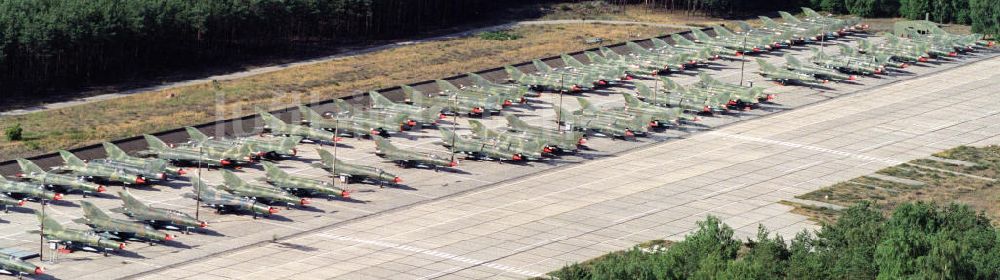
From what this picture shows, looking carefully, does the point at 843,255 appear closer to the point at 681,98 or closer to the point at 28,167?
the point at 681,98

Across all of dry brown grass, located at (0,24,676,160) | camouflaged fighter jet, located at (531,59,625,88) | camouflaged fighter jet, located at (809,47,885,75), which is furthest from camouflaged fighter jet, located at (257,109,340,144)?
camouflaged fighter jet, located at (809,47,885,75)

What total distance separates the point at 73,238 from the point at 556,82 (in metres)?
74.6

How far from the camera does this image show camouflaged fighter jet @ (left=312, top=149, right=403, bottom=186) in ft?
464

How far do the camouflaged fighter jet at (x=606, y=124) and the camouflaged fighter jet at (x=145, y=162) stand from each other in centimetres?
3986

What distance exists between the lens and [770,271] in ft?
359

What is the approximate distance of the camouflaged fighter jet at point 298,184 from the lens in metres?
137

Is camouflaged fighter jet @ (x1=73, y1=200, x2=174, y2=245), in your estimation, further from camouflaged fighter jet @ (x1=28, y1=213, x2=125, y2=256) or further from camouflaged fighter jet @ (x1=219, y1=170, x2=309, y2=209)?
camouflaged fighter jet @ (x1=219, y1=170, x2=309, y2=209)

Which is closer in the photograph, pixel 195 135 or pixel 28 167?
pixel 28 167

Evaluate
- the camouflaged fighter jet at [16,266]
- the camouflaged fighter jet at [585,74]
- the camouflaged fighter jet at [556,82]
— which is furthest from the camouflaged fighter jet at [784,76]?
the camouflaged fighter jet at [16,266]

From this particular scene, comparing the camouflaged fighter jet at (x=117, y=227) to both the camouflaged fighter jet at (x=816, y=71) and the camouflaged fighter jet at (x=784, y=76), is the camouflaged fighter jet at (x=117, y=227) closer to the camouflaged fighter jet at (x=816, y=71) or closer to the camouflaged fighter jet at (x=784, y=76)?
the camouflaged fighter jet at (x=784, y=76)

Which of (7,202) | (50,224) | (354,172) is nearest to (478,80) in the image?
(354,172)

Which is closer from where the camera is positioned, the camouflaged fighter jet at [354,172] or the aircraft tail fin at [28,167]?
the aircraft tail fin at [28,167]

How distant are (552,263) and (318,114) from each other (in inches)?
1918

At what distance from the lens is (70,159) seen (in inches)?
5522
